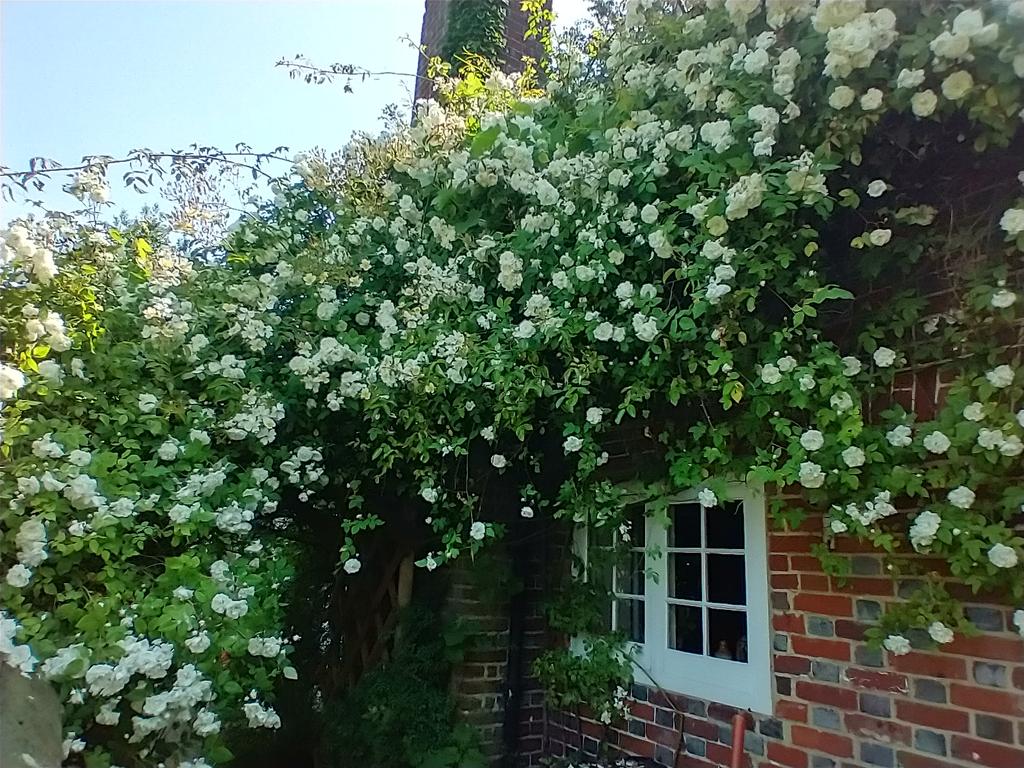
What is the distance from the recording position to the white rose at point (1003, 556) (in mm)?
1853

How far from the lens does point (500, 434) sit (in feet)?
10.1

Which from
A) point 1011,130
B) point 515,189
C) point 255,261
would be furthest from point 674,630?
point 255,261

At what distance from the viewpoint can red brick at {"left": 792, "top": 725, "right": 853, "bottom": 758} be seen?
2.43 metres

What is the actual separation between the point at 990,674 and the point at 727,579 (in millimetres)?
1102

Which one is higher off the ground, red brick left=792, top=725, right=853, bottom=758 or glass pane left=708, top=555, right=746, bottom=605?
glass pane left=708, top=555, right=746, bottom=605

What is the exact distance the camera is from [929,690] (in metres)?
2.24

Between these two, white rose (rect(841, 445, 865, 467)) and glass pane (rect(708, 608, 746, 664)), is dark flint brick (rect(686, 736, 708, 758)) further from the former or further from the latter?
white rose (rect(841, 445, 865, 467))

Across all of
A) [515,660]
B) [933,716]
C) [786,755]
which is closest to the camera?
[933,716]

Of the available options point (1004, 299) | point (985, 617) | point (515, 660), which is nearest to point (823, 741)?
point (985, 617)

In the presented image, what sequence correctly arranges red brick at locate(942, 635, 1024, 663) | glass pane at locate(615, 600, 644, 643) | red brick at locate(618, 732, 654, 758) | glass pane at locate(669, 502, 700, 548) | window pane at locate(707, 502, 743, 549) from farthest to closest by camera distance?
glass pane at locate(615, 600, 644, 643), glass pane at locate(669, 502, 700, 548), red brick at locate(618, 732, 654, 758), window pane at locate(707, 502, 743, 549), red brick at locate(942, 635, 1024, 663)

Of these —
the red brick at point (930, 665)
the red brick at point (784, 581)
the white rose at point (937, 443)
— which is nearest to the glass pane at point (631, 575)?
the red brick at point (784, 581)

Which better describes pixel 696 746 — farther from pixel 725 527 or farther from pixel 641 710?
pixel 725 527

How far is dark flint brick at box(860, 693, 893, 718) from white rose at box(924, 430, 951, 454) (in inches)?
36.0

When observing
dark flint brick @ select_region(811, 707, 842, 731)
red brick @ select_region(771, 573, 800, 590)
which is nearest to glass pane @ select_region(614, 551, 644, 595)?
red brick @ select_region(771, 573, 800, 590)
